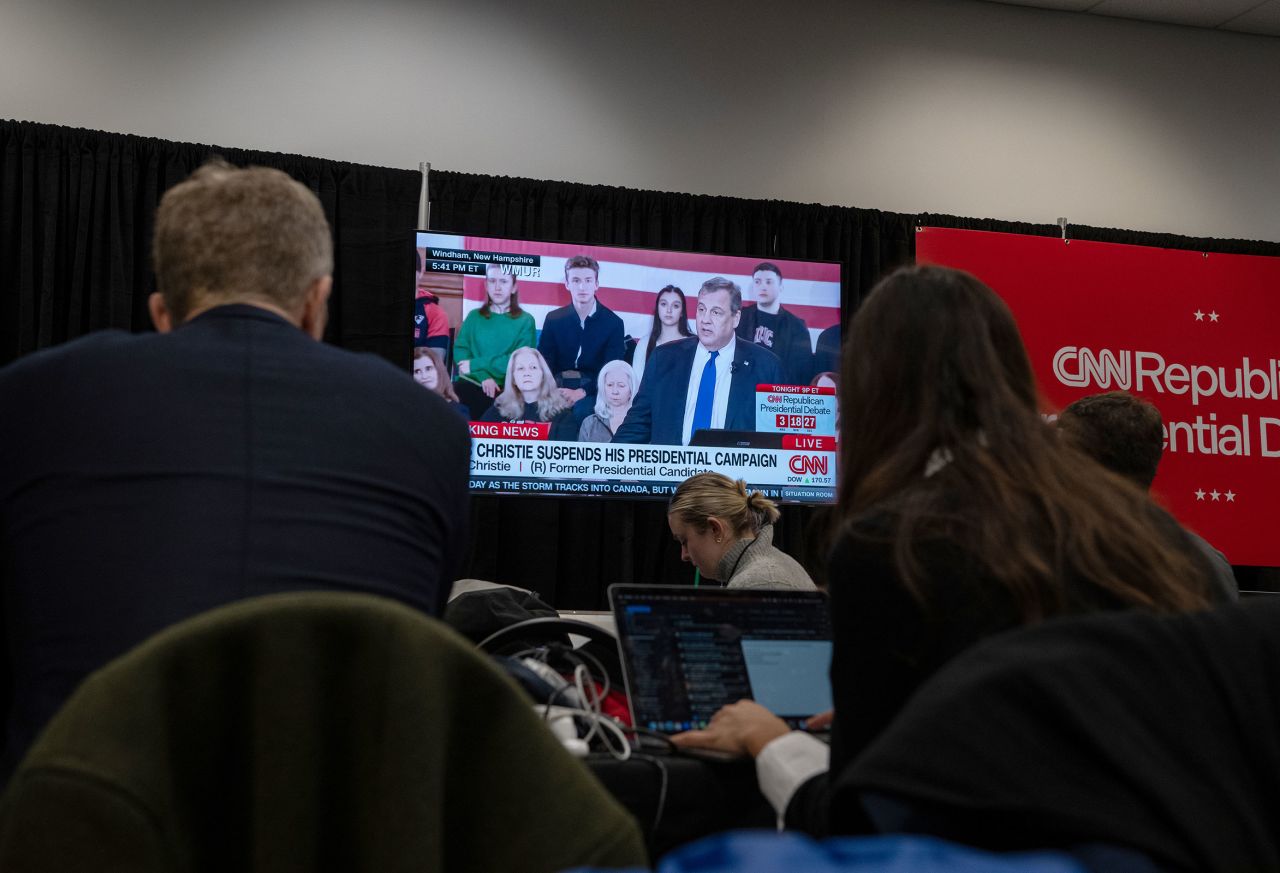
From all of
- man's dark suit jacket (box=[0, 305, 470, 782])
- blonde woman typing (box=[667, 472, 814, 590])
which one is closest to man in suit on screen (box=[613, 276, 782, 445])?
blonde woman typing (box=[667, 472, 814, 590])

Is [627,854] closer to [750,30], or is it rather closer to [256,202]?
[256,202]

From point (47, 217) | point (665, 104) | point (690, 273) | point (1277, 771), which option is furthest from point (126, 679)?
point (665, 104)

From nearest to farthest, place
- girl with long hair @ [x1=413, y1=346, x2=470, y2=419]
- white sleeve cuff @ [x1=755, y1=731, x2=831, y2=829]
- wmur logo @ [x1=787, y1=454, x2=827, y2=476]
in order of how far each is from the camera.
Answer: white sleeve cuff @ [x1=755, y1=731, x2=831, y2=829] < girl with long hair @ [x1=413, y1=346, x2=470, y2=419] < wmur logo @ [x1=787, y1=454, x2=827, y2=476]

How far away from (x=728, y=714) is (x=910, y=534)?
453mm

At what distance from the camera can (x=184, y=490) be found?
3.76ft

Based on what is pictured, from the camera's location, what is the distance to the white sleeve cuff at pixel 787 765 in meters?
1.34

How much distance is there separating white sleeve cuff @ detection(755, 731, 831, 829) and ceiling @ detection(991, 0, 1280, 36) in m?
4.97

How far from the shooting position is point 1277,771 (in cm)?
57

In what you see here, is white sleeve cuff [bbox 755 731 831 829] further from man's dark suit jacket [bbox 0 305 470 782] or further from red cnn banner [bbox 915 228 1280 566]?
red cnn banner [bbox 915 228 1280 566]

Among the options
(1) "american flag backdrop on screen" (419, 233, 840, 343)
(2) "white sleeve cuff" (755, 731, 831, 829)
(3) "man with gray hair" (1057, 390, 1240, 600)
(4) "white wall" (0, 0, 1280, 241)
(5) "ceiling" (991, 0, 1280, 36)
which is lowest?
(2) "white sleeve cuff" (755, 731, 831, 829)

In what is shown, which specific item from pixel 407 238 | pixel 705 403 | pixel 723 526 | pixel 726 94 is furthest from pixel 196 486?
pixel 726 94

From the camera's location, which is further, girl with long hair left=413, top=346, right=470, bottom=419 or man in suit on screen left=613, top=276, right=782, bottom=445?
man in suit on screen left=613, top=276, right=782, bottom=445

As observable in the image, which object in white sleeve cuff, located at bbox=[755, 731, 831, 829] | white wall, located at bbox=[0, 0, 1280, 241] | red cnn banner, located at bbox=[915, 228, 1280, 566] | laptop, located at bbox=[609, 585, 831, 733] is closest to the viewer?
white sleeve cuff, located at bbox=[755, 731, 831, 829]

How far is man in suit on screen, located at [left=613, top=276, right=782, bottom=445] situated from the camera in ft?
14.6
